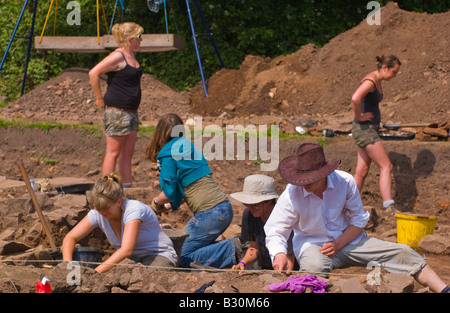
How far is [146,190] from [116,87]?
1.50 m

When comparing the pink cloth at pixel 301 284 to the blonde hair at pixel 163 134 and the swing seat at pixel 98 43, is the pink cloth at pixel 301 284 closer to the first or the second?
the blonde hair at pixel 163 134

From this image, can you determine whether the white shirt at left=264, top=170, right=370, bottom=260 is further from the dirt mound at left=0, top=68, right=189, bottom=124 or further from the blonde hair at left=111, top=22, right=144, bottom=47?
the dirt mound at left=0, top=68, right=189, bottom=124

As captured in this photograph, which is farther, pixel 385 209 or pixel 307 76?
pixel 307 76

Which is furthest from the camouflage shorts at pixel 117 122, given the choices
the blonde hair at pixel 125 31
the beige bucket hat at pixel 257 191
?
the beige bucket hat at pixel 257 191

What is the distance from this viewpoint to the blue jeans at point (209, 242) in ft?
20.0

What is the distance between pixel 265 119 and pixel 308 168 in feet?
23.4

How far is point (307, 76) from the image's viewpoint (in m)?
13.8

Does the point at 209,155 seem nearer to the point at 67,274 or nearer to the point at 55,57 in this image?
the point at 67,274

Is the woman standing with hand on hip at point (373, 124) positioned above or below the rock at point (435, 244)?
above

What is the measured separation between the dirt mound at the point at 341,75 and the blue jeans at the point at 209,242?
6.06 metres

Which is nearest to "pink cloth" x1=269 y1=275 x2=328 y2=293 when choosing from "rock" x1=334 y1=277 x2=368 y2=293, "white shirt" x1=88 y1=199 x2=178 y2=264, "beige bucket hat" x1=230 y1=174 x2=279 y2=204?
"rock" x1=334 y1=277 x2=368 y2=293

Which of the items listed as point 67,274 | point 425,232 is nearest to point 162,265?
point 67,274

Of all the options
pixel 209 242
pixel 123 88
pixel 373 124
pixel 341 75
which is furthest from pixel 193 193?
pixel 341 75
